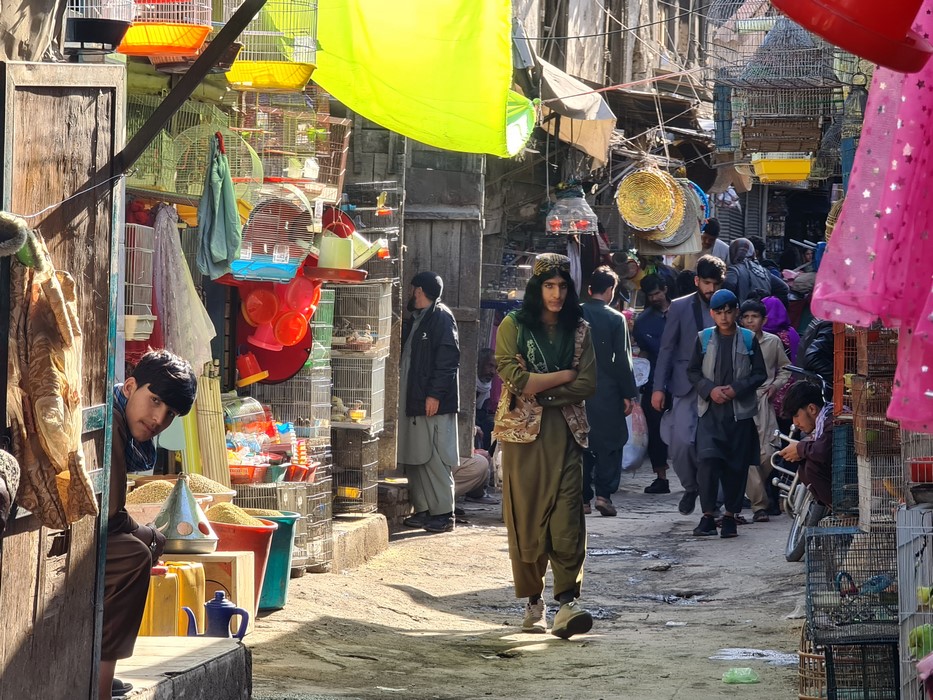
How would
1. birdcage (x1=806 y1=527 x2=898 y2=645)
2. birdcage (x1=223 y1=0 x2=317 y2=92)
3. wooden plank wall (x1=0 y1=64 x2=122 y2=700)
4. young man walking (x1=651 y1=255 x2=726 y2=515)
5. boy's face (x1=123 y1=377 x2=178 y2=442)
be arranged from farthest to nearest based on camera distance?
young man walking (x1=651 y1=255 x2=726 y2=515)
birdcage (x1=223 y1=0 x2=317 y2=92)
birdcage (x1=806 y1=527 x2=898 y2=645)
boy's face (x1=123 y1=377 x2=178 y2=442)
wooden plank wall (x1=0 y1=64 x2=122 y2=700)

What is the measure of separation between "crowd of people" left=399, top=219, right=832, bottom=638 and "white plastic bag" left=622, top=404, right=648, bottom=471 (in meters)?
0.10

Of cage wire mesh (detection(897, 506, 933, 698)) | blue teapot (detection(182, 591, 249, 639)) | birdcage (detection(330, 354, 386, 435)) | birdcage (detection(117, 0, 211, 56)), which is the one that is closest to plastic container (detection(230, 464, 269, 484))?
birdcage (detection(330, 354, 386, 435))

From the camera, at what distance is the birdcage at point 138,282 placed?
7559 mm

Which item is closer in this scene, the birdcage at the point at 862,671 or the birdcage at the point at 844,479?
the birdcage at the point at 862,671

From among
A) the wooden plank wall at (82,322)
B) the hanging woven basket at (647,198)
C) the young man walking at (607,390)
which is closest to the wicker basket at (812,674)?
the wooden plank wall at (82,322)

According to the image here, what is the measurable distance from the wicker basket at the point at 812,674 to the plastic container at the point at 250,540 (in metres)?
3.11

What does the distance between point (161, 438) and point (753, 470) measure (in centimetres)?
620

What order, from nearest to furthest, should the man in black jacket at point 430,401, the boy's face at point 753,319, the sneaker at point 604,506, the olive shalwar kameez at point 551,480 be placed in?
1. the olive shalwar kameez at point 551,480
2. the man in black jacket at point 430,401
3. the boy's face at point 753,319
4. the sneaker at point 604,506

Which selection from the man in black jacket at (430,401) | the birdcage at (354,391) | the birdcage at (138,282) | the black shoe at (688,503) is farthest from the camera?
the black shoe at (688,503)

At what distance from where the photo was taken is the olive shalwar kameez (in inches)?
350

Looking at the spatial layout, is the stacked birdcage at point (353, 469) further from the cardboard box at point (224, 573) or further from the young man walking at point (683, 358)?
the cardboard box at point (224, 573)

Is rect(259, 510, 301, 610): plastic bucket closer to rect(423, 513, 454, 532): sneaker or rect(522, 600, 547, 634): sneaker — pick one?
rect(522, 600, 547, 634): sneaker

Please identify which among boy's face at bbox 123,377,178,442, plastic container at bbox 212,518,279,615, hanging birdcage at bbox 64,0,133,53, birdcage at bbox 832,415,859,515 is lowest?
plastic container at bbox 212,518,279,615

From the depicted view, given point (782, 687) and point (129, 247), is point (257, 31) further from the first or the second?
point (782, 687)
